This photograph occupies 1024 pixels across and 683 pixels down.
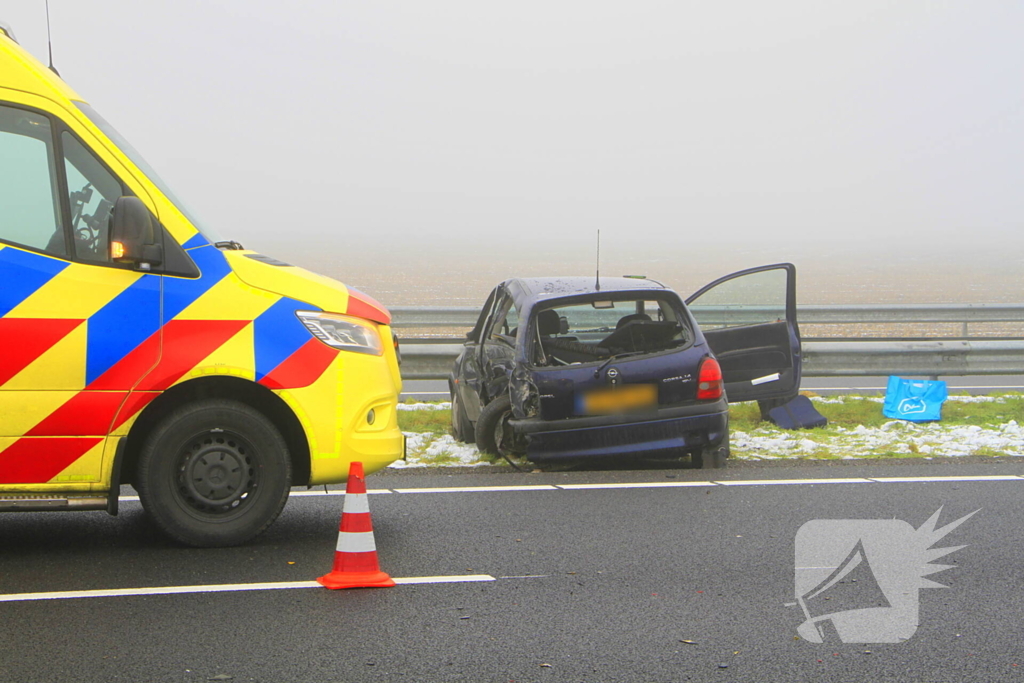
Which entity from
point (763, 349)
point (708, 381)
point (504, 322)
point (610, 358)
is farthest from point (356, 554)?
point (763, 349)

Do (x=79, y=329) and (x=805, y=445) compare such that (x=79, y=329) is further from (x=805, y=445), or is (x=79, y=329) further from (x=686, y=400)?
(x=805, y=445)

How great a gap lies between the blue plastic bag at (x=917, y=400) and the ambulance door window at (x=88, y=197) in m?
7.98

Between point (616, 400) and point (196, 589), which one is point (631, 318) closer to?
point (616, 400)

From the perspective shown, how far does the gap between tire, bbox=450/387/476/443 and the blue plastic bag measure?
4330 mm

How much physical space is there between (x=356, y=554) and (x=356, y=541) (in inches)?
2.4

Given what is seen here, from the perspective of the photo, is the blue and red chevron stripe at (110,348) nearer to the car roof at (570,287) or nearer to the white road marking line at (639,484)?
the white road marking line at (639,484)

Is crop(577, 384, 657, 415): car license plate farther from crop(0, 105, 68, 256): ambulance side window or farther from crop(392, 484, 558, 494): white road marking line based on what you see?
crop(0, 105, 68, 256): ambulance side window

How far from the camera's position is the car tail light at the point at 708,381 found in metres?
7.99

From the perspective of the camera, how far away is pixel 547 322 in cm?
831

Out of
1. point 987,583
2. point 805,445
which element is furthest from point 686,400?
point 987,583

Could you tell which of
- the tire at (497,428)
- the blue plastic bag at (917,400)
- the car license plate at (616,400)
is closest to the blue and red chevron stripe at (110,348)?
the car license plate at (616,400)

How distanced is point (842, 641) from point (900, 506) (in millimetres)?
2691

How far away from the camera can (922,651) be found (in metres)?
4.35

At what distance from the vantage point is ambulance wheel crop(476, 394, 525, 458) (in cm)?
856
